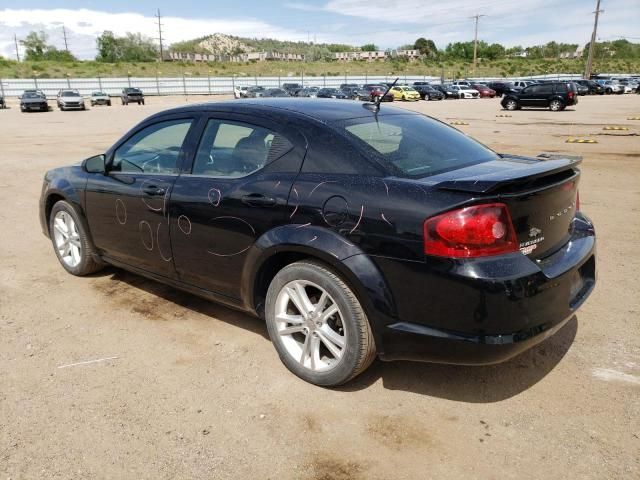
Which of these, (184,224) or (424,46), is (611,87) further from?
(424,46)

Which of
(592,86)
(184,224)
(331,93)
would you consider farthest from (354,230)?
(592,86)

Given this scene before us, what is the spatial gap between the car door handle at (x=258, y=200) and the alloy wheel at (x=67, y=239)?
2.35 m

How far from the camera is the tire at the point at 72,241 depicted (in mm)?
4727

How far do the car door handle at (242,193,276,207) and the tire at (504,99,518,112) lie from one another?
3180 cm

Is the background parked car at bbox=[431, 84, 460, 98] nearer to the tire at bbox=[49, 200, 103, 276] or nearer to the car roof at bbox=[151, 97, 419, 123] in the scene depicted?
the tire at bbox=[49, 200, 103, 276]

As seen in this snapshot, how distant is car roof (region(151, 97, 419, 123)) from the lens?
3.39 m

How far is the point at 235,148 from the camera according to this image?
353 centimetres

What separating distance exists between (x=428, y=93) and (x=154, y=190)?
1926 inches

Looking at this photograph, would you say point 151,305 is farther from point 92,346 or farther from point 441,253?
point 441,253

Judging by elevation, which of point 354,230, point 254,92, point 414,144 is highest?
point 254,92

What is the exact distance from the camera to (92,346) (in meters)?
3.68

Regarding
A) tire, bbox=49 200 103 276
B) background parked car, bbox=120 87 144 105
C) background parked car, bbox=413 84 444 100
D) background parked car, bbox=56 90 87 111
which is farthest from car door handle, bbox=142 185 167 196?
background parked car, bbox=413 84 444 100

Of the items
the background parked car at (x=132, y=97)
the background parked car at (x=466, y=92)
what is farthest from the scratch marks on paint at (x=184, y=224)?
the background parked car at (x=466, y=92)

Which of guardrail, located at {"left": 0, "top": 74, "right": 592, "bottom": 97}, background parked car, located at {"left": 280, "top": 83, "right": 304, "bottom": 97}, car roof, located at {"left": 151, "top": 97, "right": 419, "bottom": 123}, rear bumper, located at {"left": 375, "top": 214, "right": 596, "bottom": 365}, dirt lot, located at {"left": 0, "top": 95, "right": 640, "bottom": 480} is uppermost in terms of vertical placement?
guardrail, located at {"left": 0, "top": 74, "right": 592, "bottom": 97}
